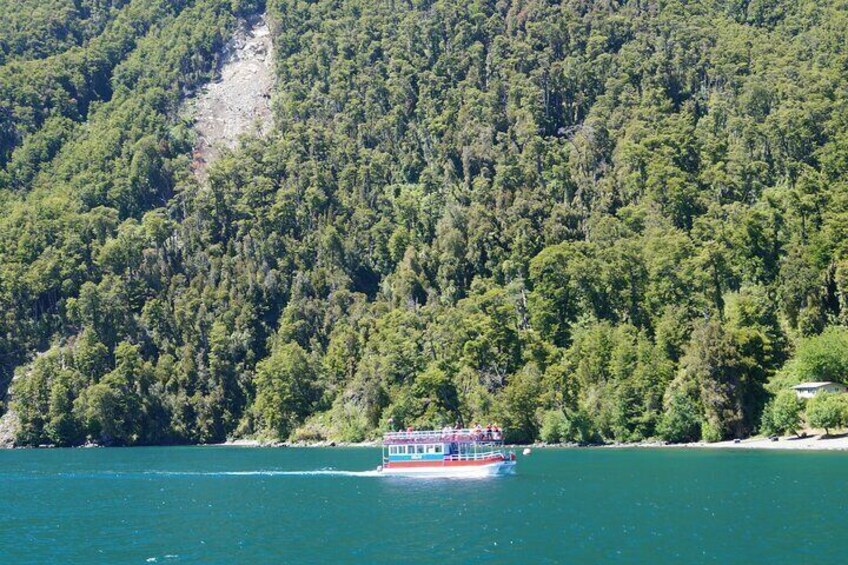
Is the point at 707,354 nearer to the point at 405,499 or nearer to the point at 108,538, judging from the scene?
the point at 405,499

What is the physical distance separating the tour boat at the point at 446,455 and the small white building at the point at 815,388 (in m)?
37.6

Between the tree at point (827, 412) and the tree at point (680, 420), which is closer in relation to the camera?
the tree at point (827, 412)

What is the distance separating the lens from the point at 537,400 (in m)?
158

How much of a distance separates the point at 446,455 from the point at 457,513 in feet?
120

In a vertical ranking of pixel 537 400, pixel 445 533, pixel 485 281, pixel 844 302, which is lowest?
pixel 445 533

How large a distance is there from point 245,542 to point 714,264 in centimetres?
10576

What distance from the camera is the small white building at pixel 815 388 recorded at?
12736 centimetres

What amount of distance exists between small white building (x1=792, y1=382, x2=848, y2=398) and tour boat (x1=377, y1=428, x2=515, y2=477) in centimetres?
3758

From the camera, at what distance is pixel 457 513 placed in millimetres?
83625

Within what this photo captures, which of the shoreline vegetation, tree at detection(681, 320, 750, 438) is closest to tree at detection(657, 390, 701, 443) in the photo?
the shoreline vegetation

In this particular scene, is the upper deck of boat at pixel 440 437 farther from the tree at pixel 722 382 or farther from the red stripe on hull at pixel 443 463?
the tree at pixel 722 382

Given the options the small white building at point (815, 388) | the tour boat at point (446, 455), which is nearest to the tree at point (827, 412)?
the small white building at point (815, 388)

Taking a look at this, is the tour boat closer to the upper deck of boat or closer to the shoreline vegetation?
the upper deck of boat

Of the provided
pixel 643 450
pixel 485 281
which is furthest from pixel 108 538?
pixel 485 281
